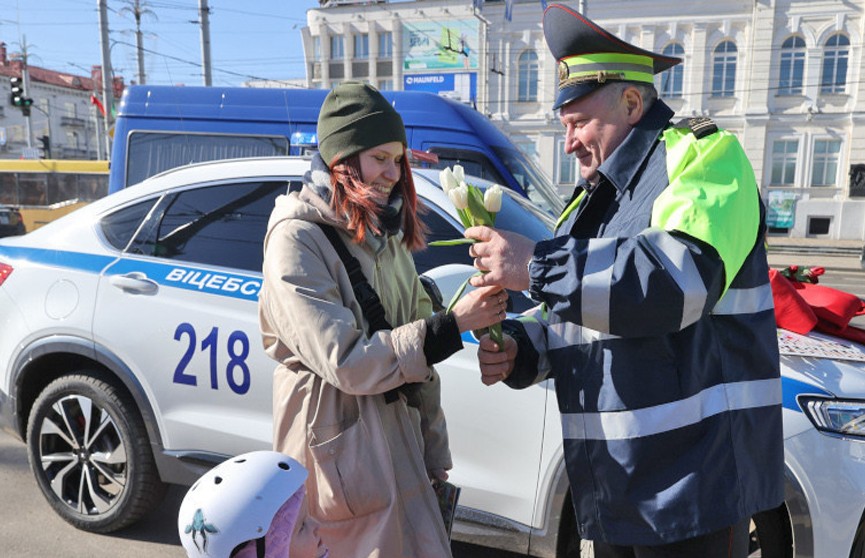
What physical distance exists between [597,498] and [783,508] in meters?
1.07

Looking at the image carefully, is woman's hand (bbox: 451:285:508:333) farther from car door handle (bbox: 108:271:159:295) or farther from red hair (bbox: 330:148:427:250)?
car door handle (bbox: 108:271:159:295)

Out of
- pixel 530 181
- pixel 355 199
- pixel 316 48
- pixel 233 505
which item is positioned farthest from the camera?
pixel 316 48

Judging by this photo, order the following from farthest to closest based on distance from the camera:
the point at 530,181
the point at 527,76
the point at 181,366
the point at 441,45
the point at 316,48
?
the point at 316,48 → the point at 441,45 → the point at 527,76 → the point at 530,181 → the point at 181,366

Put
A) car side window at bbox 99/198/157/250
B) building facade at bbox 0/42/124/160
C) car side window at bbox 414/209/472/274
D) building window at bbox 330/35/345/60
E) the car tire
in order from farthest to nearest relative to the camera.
Result: building facade at bbox 0/42/124/160 → building window at bbox 330/35/345/60 → car side window at bbox 99/198/157/250 → car side window at bbox 414/209/472/274 → the car tire

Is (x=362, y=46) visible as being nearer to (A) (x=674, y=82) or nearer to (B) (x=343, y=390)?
(A) (x=674, y=82)

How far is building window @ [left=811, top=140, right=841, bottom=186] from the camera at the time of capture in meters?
25.9

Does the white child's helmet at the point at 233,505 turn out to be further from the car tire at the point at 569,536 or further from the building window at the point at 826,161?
the building window at the point at 826,161

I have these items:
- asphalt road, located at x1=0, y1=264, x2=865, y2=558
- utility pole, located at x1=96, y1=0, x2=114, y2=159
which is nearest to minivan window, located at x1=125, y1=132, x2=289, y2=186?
asphalt road, located at x1=0, y1=264, x2=865, y2=558

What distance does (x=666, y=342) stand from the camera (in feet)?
4.70

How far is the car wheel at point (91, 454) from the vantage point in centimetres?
312

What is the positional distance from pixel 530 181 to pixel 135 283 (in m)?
4.52

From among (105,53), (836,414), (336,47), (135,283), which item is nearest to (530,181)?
(135,283)

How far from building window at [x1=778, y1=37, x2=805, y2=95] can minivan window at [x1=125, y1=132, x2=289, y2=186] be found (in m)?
25.3

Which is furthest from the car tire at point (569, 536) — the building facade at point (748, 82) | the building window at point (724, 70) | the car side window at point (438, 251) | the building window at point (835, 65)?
the building window at point (835, 65)
